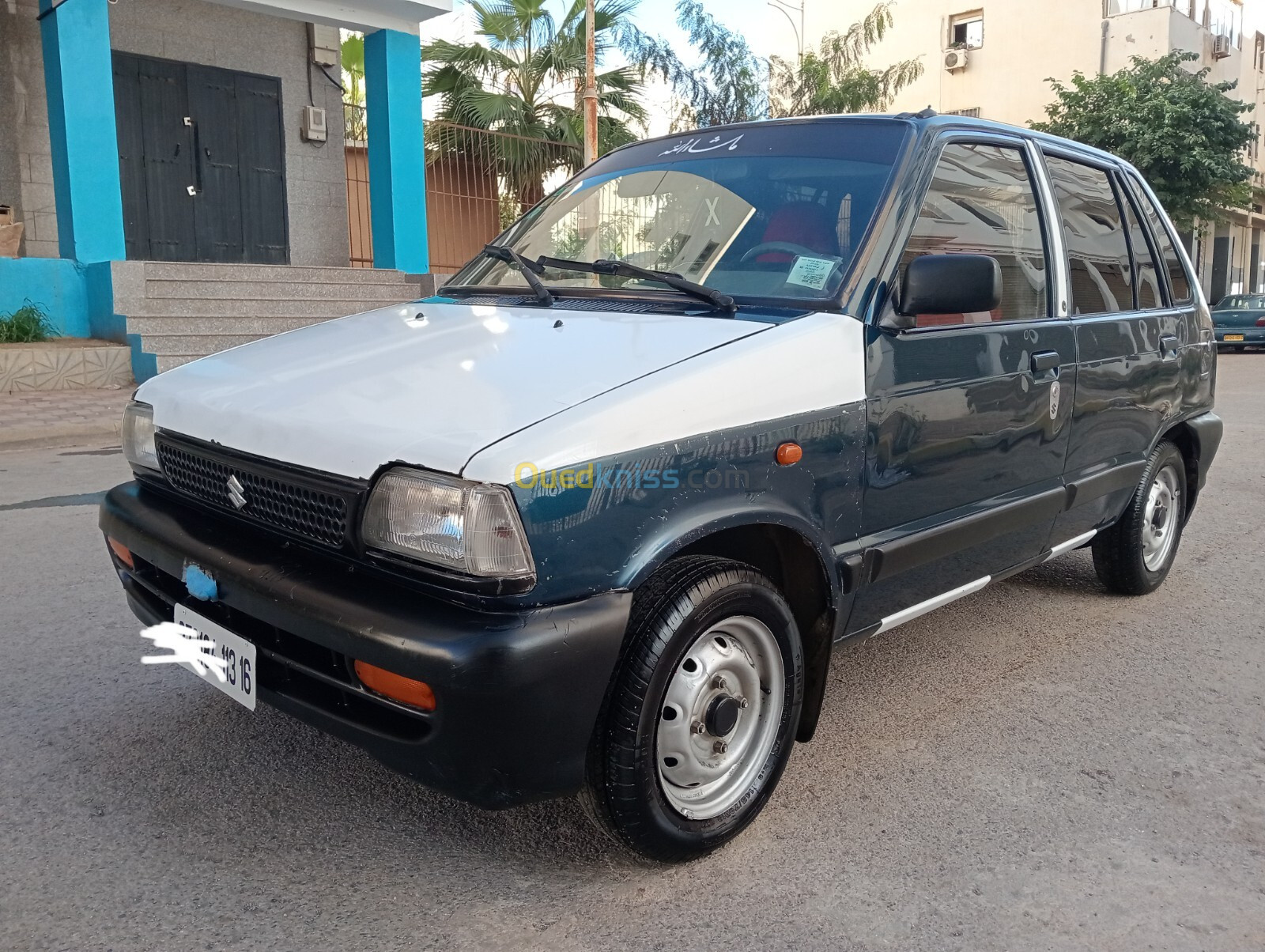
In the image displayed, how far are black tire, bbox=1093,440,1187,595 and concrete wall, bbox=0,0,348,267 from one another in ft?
39.9

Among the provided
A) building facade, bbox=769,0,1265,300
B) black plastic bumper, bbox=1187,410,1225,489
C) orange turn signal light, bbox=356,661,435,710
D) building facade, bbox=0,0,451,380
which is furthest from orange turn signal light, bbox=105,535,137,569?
building facade, bbox=769,0,1265,300

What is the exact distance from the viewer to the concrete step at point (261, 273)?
11227 mm

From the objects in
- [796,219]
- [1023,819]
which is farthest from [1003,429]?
[1023,819]

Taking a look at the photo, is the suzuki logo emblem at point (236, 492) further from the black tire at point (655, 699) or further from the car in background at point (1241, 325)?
the car in background at point (1241, 325)

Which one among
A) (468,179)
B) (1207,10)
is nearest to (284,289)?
(468,179)

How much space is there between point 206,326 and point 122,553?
28.9 feet

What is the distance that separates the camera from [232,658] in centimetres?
235

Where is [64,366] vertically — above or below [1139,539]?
above

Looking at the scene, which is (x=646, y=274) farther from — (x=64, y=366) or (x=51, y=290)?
(x=51, y=290)

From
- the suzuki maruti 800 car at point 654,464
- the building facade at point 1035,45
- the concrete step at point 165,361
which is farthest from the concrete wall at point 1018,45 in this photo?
the suzuki maruti 800 car at point 654,464

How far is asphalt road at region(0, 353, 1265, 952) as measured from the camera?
2133mm

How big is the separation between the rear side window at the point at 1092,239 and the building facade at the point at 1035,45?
87.9ft

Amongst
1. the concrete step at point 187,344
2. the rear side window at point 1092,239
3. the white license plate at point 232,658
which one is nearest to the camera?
the white license plate at point 232,658

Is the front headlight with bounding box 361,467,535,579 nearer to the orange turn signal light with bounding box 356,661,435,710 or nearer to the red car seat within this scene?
the orange turn signal light with bounding box 356,661,435,710
